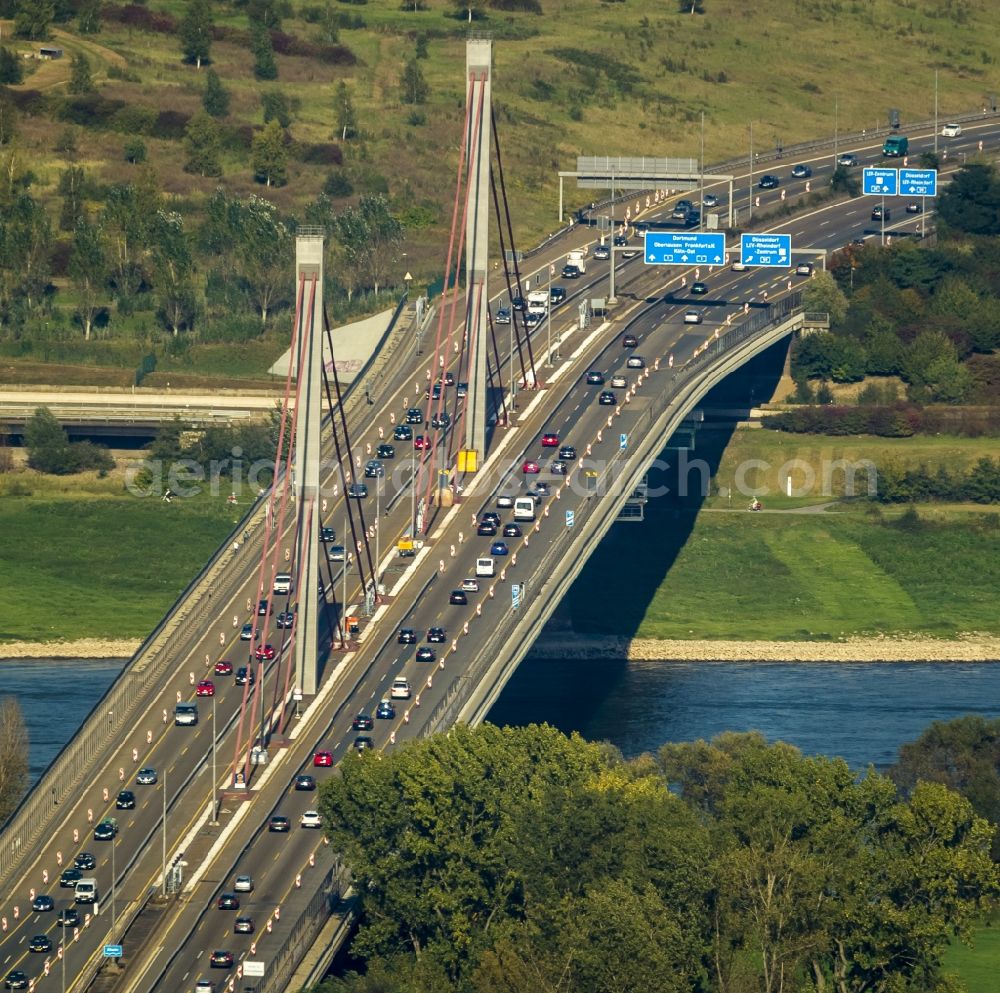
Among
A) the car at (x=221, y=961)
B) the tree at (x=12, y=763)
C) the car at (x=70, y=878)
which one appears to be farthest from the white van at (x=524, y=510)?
the car at (x=221, y=961)

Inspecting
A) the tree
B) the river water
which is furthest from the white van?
the tree

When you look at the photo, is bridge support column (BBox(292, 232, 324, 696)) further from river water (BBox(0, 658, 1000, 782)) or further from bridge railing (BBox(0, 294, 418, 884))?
river water (BBox(0, 658, 1000, 782))

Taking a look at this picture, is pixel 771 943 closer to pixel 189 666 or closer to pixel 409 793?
pixel 409 793

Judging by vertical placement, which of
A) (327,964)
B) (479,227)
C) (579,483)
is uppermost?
(479,227)

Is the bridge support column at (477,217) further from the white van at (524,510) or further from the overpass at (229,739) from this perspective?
the white van at (524,510)

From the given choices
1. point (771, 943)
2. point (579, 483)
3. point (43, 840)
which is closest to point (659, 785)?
point (771, 943)
